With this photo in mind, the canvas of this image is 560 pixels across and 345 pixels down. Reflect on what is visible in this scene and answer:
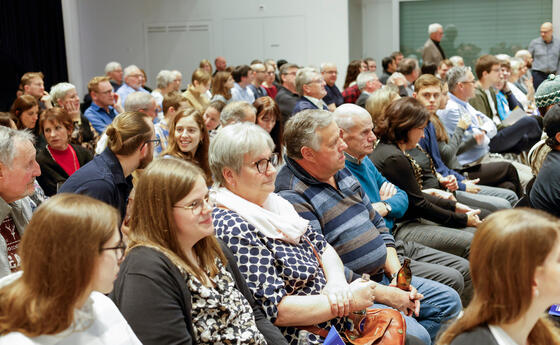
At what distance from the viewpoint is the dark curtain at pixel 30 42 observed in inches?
448

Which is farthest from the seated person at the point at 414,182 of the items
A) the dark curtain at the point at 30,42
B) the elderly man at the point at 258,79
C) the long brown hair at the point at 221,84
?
the dark curtain at the point at 30,42

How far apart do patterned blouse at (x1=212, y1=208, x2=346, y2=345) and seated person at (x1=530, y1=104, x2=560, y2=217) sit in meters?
1.39

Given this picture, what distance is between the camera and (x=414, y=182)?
3.82 meters

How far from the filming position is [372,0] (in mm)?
13469

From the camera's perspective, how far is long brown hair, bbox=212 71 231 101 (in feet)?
27.0

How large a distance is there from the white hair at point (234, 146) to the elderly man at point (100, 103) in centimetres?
454

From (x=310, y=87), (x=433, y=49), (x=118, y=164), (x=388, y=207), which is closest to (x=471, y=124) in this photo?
(x=310, y=87)

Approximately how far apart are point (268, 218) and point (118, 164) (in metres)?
1.14

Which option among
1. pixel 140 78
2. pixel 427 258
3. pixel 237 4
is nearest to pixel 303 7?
pixel 237 4

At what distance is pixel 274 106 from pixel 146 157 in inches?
89.5

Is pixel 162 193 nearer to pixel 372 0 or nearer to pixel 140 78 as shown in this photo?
pixel 140 78

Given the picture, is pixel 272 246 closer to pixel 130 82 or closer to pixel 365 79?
pixel 365 79

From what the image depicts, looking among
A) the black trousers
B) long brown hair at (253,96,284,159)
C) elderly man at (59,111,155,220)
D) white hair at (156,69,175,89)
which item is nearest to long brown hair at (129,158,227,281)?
elderly man at (59,111,155,220)

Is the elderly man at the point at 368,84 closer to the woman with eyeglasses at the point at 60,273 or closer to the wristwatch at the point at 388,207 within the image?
the wristwatch at the point at 388,207
